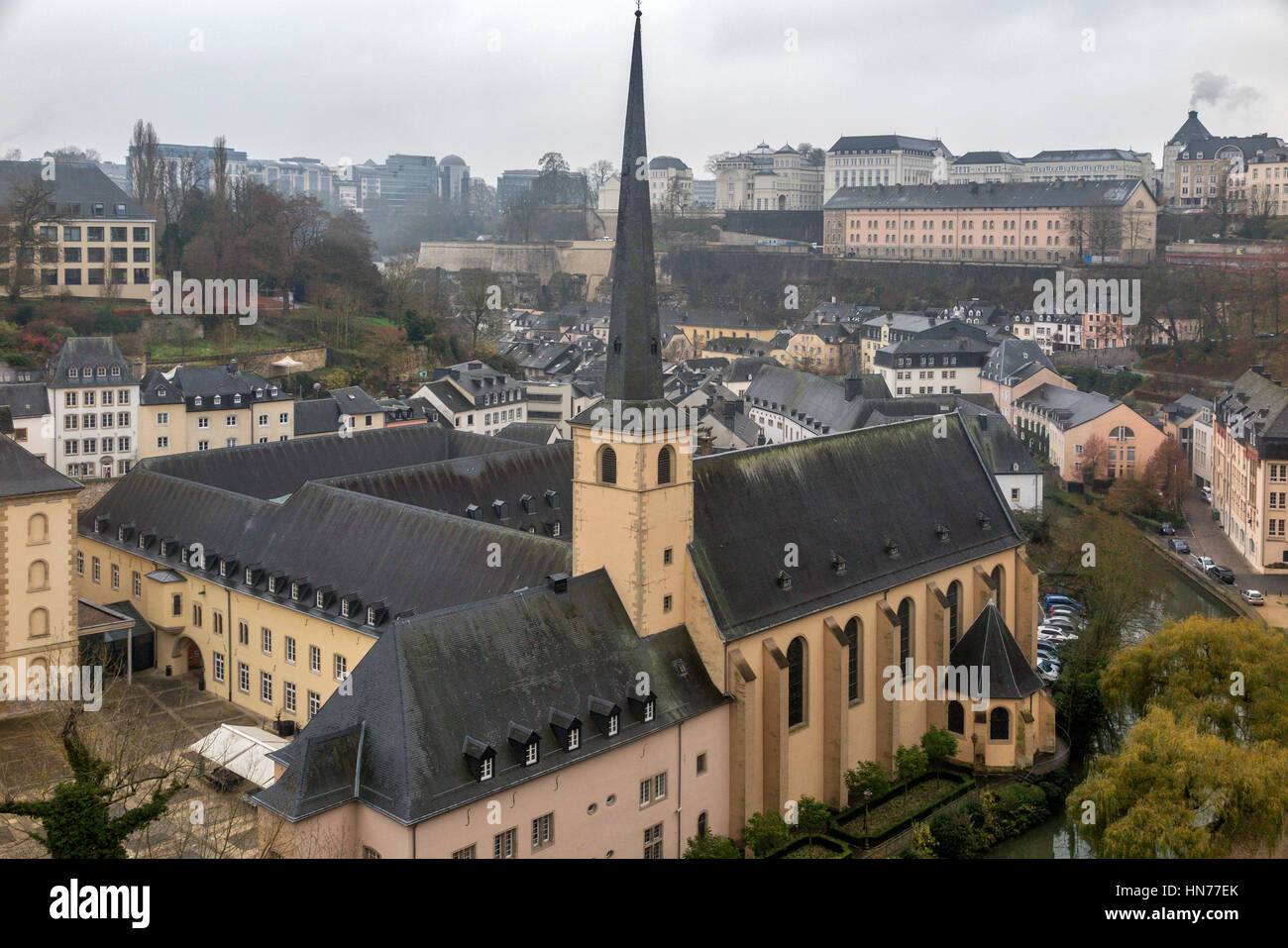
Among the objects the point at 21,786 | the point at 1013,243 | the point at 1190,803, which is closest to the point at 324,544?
the point at 21,786

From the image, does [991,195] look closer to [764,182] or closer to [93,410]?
[764,182]

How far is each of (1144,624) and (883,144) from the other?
13356 cm

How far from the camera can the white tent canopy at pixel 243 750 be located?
3203 centimetres

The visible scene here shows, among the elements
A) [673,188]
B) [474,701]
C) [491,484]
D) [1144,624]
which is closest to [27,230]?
[491,484]

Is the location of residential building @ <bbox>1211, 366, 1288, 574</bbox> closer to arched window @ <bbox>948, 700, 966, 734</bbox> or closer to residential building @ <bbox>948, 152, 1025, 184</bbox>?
arched window @ <bbox>948, 700, 966, 734</bbox>

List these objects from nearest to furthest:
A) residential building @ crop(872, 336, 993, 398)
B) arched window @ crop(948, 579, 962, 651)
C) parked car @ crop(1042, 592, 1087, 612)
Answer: arched window @ crop(948, 579, 962, 651) → parked car @ crop(1042, 592, 1087, 612) → residential building @ crop(872, 336, 993, 398)

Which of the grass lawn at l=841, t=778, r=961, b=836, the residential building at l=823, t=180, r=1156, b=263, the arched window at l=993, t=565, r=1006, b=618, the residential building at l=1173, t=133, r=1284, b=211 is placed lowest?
the grass lawn at l=841, t=778, r=961, b=836

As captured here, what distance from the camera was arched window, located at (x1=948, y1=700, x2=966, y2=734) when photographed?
3838 centimetres

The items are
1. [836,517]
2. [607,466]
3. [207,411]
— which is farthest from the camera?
[207,411]

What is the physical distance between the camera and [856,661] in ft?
118

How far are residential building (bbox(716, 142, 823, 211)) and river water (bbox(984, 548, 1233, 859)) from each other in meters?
137

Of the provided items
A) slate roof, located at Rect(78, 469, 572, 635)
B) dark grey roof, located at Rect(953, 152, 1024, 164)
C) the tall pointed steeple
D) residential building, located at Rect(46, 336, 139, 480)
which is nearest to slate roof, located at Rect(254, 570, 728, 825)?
slate roof, located at Rect(78, 469, 572, 635)

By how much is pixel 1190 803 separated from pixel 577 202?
176194 millimetres
